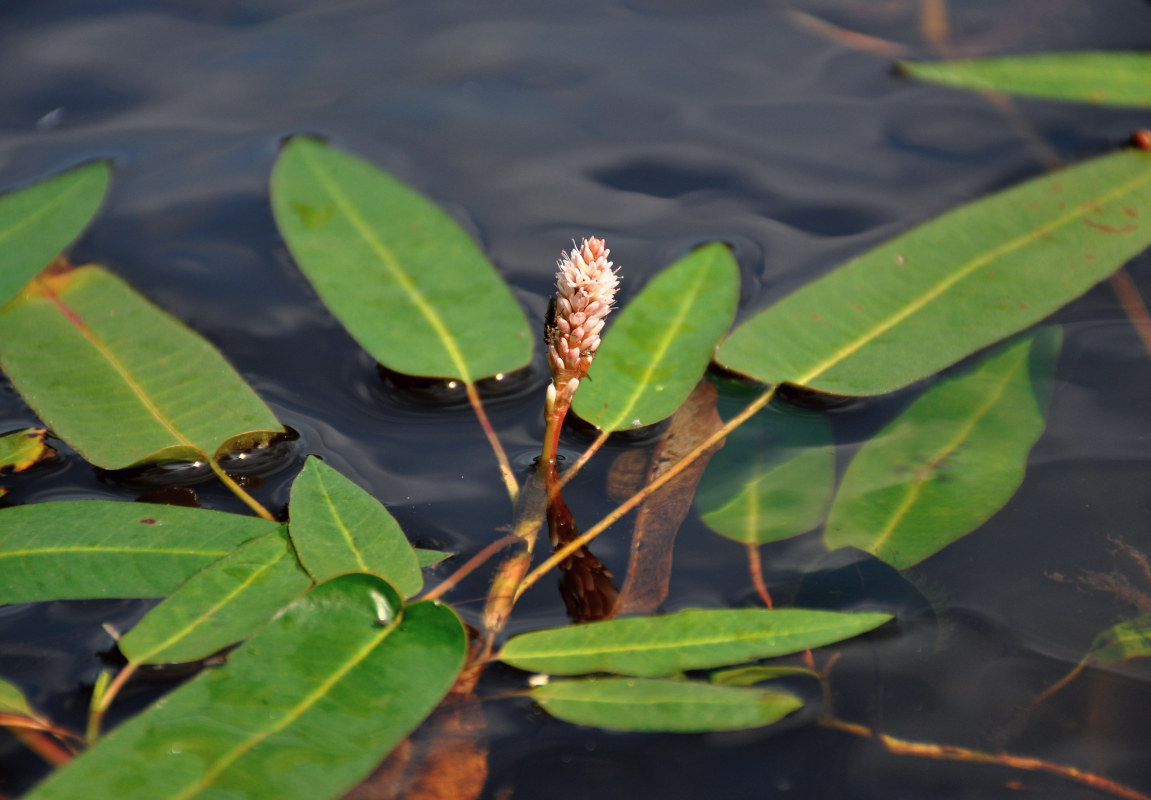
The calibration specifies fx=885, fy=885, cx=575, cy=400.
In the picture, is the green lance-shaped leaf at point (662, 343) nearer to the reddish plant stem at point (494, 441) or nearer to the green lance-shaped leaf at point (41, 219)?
the reddish plant stem at point (494, 441)

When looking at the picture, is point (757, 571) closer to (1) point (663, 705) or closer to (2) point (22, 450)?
(1) point (663, 705)

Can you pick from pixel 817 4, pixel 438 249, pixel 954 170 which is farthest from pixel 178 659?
pixel 817 4

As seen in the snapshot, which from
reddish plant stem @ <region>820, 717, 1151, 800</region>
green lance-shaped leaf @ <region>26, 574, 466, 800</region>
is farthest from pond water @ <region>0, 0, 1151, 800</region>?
green lance-shaped leaf @ <region>26, 574, 466, 800</region>

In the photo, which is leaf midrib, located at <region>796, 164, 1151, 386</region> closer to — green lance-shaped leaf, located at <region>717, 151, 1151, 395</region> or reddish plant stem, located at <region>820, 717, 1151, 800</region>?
green lance-shaped leaf, located at <region>717, 151, 1151, 395</region>

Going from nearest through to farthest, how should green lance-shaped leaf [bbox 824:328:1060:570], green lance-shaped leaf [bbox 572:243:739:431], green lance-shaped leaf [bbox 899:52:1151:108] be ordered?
green lance-shaped leaf [bbox 824:328:1060:570] < green lance-shaped leaf [bbox 572:243:739:431] < green lance-shaped leaf [bbox 899:52:1151:108]

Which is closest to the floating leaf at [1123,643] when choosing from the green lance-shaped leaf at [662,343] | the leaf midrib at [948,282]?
the leaf midrib at [948,282]

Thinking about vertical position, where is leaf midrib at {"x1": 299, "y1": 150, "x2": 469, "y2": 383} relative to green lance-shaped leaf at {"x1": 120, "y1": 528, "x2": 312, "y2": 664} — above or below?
above

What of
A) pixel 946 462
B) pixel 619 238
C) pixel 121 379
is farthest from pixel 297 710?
pixel 619 238
